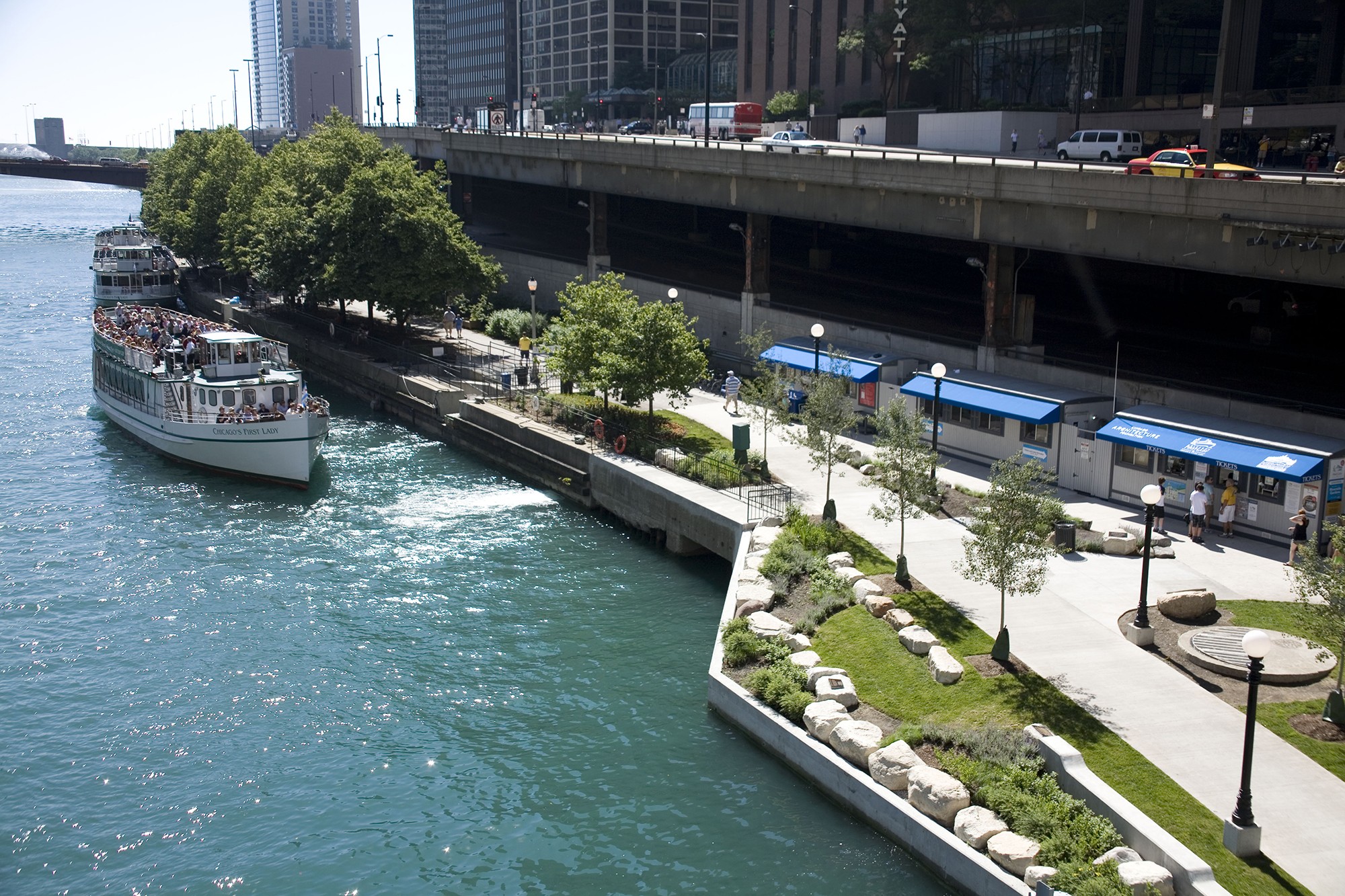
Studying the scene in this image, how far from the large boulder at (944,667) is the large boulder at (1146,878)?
6295mm

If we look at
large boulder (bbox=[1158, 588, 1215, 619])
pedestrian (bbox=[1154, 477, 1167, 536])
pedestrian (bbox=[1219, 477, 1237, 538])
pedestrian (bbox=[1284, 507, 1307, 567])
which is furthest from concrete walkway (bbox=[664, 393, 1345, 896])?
large boulder (bbox=[1158, 588, 1215, 619])

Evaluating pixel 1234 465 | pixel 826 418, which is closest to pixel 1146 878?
pixel 1234 465

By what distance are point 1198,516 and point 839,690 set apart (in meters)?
12.9

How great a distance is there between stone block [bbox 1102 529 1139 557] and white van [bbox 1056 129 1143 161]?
31959 mm

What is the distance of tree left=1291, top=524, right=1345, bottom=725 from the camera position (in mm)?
20828

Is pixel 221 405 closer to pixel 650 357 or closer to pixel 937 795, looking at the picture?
pixel 650 357

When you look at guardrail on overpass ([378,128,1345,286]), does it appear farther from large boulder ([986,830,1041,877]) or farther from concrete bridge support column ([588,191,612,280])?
large boulder ([986,830,1041,877])

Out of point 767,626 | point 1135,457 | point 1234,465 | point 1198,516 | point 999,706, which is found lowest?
point 767,626

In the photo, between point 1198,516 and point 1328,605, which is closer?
point 1328,605

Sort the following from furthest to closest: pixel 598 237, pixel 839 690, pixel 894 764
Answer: pixel 598 237 → pixel 839 690 → pixel 894 764

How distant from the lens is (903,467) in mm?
29031

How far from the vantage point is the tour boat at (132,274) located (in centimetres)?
Result: 9019

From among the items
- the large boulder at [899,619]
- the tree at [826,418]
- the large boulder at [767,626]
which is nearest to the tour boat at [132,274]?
the tree at [826,418]

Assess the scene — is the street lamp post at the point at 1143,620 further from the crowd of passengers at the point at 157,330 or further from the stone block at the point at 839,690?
the crowd of passengers at the point at 157,330
